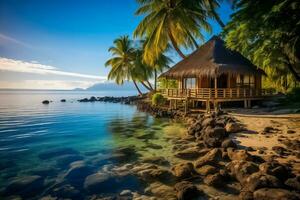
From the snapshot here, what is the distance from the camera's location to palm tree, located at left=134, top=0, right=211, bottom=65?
19.5 meters

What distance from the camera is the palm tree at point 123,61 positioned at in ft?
113

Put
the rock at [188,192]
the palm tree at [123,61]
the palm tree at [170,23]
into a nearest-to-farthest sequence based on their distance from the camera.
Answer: the rock at [188,192], the palm tree at [170,23], the palm tree at [123,61]

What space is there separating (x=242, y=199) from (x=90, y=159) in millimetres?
5831

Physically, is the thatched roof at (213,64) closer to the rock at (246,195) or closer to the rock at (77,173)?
the rock at (77,173)

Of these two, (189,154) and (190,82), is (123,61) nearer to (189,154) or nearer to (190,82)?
(190,82)

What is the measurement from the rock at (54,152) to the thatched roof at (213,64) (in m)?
10.8

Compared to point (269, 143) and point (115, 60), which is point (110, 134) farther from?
point (115, 60)

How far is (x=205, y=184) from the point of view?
590 cm

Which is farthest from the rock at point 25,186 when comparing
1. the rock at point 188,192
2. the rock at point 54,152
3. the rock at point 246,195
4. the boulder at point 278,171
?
the boulder at point 278,171

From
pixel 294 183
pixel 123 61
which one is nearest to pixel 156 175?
pixel 294 183

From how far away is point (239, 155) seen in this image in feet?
23.7

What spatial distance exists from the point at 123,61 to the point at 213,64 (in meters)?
20.4

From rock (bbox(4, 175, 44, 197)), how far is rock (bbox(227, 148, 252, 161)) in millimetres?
5996

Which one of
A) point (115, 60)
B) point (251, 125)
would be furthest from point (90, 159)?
point (115, 60)
